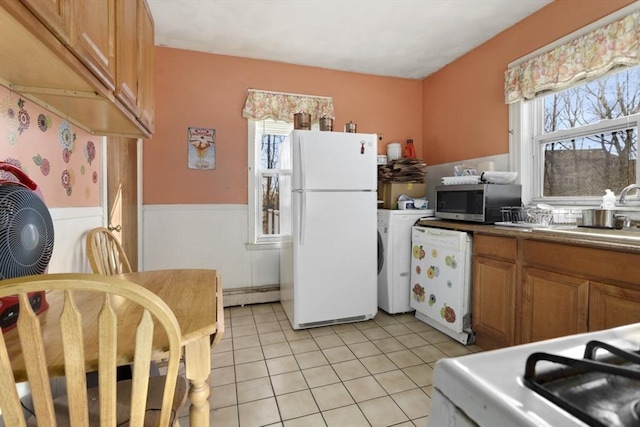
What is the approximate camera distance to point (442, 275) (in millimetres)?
2475

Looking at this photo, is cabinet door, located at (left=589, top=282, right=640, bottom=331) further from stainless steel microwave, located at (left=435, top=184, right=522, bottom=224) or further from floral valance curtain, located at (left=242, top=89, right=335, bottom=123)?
floral valance curtain, located at (left=242, top=89, right=335, bottom=123)

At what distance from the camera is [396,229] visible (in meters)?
2.88

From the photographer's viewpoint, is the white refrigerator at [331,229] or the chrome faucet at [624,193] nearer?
the chrome faucet at [624,193]

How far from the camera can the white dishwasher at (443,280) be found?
2.31 m

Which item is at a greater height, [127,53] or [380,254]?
[127,53]

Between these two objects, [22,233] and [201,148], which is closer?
[22,233]

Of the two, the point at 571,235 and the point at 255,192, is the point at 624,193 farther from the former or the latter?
the point at 255,192

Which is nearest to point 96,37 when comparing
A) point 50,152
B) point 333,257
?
point 50,152

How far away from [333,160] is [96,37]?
1763 mm

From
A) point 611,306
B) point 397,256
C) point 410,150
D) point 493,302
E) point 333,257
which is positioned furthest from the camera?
point 410,150

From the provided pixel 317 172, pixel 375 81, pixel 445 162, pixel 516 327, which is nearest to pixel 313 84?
pixel 375 81

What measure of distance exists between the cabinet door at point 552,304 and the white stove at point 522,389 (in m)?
1.39

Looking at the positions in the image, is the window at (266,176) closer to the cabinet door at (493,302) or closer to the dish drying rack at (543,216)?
the cabinet door at (493,302)

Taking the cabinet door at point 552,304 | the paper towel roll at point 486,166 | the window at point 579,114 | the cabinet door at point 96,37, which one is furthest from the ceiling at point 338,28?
the cabinet door at point 552,304
